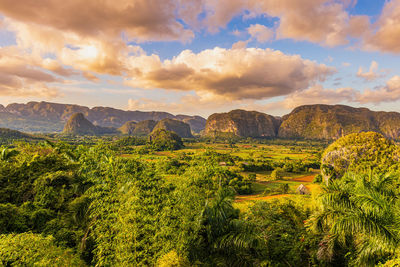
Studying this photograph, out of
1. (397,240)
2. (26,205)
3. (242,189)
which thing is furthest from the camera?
(242,189)

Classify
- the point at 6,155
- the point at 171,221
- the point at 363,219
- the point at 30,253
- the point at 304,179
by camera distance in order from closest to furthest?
the point at 30,253 → the point at 363,219 → the point at 171,221 → the point at 6,155 → the point at 304,179

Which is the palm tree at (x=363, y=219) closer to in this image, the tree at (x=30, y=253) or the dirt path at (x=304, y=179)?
the tree at (x=30, y=253)

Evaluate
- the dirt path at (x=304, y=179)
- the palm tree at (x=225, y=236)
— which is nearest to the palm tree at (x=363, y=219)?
the palm tree at (x=225, y=236)

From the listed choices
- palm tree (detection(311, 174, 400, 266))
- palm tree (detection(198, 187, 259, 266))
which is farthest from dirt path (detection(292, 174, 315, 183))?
palm tree (detection(198, 187, 259, 266))

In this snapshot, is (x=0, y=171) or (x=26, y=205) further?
(x=0, y=171)

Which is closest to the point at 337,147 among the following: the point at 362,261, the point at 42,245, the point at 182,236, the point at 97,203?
the point at 362,261

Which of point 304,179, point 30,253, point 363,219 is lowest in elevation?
point 304,179

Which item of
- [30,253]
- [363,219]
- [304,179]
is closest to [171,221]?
[30,253]

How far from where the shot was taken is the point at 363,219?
246 inches

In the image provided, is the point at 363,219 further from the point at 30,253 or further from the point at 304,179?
the point at 304,179

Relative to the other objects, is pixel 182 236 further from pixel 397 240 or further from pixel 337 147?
pixel 337 147

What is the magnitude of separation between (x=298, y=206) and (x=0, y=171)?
1901cm

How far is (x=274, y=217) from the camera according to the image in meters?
11.3

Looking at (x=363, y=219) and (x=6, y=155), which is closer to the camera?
(x=363, y=219)
